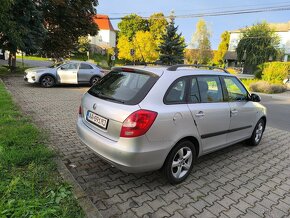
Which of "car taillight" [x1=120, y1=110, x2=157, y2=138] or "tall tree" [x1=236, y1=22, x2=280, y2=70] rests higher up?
"tall tree" [x1=236, y1=22, x2=280, y2=70]

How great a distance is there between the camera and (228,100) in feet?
14.3

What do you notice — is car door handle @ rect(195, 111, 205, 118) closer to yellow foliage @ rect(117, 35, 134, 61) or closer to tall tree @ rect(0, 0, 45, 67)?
tall tree @ rect(0, 0, 45, 67)

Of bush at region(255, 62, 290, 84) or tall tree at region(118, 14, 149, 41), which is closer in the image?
bush at region(255, 62, 290, 84)

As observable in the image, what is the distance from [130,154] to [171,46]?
2545 cm

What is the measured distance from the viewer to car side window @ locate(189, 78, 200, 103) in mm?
3648

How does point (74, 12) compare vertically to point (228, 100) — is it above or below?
above

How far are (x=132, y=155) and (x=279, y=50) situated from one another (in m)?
44.0

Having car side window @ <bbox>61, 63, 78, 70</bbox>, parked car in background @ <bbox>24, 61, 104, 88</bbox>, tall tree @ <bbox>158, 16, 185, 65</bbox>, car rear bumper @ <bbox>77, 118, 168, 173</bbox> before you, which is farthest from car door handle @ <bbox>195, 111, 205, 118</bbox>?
tall tree @ <bbox>158, 16, 185, 65</bbox>

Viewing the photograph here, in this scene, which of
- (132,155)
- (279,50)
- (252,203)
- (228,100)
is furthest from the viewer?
(279,50)

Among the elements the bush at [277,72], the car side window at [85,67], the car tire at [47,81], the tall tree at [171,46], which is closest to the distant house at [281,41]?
the tall tree at [171,46]

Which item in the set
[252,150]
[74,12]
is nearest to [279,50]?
[74,12]

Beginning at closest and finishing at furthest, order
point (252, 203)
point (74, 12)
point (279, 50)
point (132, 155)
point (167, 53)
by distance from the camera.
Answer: point (132, 155) → point (252, 203) → point (74, 12) → point (167, 53) → point (279, 50)

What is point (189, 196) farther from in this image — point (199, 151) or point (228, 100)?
point (228, 100)

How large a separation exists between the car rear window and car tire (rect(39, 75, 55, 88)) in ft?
31.8
